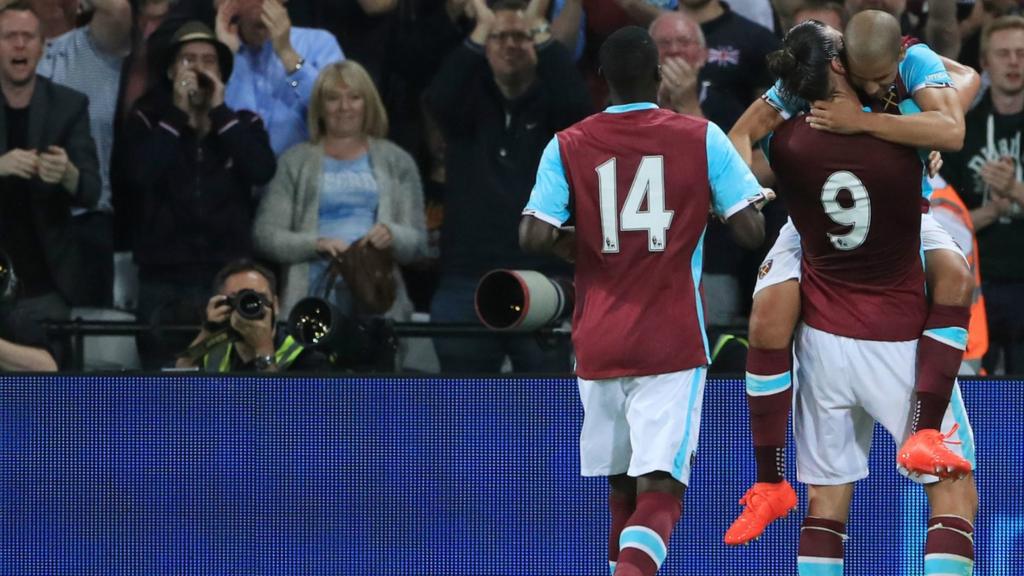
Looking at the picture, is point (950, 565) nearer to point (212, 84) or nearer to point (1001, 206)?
A: point (1001, 206)

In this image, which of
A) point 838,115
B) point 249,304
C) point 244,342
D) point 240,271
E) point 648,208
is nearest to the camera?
point 838,115

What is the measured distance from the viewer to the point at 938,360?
18.4ft

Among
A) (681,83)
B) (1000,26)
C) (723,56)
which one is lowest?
(681,83)

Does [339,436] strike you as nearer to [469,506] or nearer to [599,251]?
[469,506]

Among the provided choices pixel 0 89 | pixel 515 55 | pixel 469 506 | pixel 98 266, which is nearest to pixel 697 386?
pixel 469 506


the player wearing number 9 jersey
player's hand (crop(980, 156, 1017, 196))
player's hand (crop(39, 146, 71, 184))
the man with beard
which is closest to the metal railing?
player's hand (crop(39, 146, 71, 184))

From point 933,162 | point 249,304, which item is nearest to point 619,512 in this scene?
point 933,162

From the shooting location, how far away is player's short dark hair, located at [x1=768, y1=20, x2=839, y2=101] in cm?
560

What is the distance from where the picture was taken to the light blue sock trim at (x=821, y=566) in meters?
5.85

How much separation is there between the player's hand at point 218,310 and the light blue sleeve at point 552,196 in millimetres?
1943

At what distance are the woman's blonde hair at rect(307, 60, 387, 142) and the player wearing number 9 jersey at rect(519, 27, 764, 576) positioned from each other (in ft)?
9.35

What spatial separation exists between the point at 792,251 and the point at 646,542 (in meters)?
1.13

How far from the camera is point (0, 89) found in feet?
28.0

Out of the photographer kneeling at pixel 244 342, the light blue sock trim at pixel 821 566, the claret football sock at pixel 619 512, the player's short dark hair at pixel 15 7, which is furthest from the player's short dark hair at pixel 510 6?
the light blue sock trim at pixel 821 566
